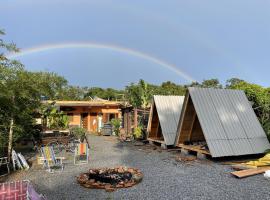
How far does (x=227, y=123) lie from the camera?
11.8 m

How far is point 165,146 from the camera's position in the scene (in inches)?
582

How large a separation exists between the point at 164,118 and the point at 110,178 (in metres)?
7.71

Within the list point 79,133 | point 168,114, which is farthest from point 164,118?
point 79,133

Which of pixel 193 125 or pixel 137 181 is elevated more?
pixel 193 125

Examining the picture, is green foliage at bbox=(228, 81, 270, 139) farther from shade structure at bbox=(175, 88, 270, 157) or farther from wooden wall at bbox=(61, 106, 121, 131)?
wooden wall at bbox=(61, 106, 121, 131)

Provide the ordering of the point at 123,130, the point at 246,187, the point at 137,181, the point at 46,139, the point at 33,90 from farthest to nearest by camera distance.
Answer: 1. the point at 123,130
2. the point at 46,139
3. the point at 33,90
4. the point at 137,181
5. the point at 246,187

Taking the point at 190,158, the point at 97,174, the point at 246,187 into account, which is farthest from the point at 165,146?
the point at 246,187

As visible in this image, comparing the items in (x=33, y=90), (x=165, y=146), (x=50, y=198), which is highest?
(x=33, y=90)

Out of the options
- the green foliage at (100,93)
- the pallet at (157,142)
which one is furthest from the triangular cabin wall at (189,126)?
the green foliage at (100,93)

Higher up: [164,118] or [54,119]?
[54,119]

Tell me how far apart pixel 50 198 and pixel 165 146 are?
29.1 ft

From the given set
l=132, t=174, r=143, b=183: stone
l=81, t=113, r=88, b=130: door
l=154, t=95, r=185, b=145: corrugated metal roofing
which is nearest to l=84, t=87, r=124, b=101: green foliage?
l=81, t=113, r=88, b=130: door

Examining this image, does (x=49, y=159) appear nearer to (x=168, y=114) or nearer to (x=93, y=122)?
(x=168, y=114)

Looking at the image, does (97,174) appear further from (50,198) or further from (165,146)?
(165,146)
